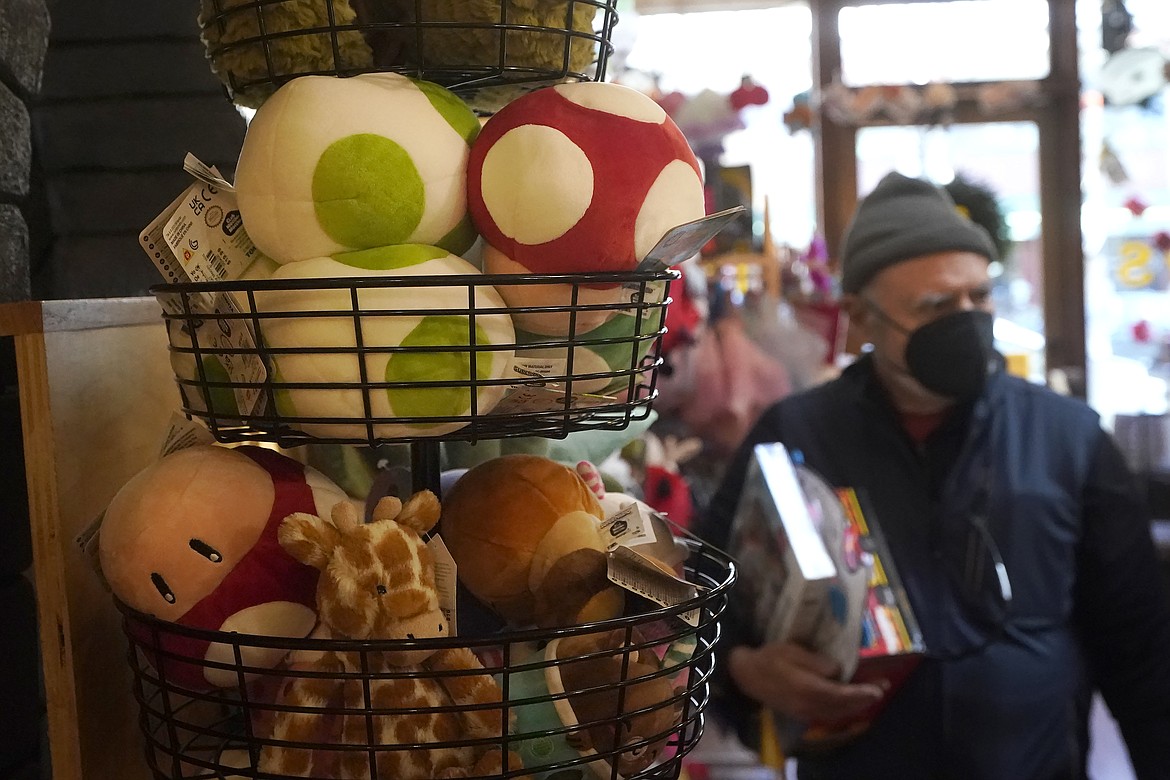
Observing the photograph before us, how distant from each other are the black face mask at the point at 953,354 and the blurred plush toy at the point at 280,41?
1.15m

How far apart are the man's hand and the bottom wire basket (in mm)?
735

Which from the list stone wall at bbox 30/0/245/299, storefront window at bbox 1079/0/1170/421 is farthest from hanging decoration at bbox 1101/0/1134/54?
stone wall at bbox 30/0/245/299

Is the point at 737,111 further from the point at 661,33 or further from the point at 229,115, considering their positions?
the point at 229,115

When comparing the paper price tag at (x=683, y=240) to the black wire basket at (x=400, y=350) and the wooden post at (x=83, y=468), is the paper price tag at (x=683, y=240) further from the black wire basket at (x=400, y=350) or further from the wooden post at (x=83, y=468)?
the wooden post at (x=83, y=468)

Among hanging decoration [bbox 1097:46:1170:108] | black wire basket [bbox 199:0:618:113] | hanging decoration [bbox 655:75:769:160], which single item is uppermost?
hanging decoration [bbox 1097:46:1170:108]

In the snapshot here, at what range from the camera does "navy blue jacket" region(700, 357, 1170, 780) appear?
1374 mm

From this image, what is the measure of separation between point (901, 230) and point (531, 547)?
1.27 meters

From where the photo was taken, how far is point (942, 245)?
158 centimetres

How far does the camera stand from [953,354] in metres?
1.48

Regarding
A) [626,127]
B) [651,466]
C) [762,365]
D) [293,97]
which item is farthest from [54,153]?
[762,365]

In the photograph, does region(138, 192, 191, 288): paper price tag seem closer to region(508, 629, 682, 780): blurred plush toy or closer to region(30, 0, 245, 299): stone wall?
region(508, 629, 682, 780): blurred plush toy

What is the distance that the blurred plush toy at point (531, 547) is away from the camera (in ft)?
1.72

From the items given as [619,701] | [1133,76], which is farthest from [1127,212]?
[619,701]

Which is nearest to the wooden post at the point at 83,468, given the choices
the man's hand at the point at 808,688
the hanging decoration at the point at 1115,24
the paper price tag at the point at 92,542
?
the paper price tag at the point at 92,542
